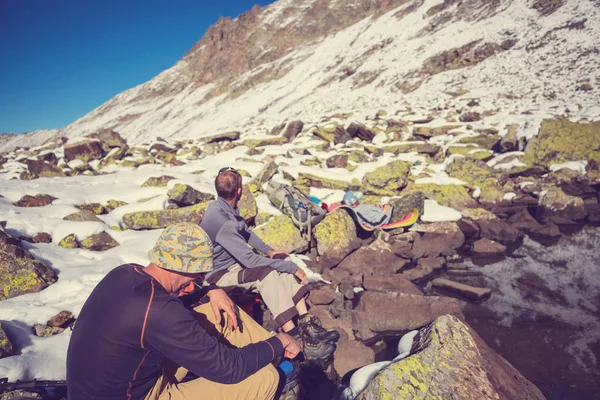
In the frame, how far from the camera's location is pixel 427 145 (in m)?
13.1

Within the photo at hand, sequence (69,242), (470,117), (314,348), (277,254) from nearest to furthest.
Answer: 1. (314,348)
2. (277,254)
3. (69,242)
4. (470,117)

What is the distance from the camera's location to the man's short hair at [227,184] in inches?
152

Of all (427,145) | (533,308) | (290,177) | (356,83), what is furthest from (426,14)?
(533,308)

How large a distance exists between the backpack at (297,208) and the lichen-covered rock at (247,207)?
604 millimetres

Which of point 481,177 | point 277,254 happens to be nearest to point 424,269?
point 277,254

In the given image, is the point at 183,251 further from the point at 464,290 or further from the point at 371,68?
the point at 371,68

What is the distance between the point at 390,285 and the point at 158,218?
4782 millimetres

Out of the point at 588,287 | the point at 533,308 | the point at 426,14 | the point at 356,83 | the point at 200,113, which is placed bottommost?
the point at 588,287

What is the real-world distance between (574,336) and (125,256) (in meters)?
6.93

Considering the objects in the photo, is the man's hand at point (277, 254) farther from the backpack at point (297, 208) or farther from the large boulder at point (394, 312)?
the backpack at point (297, 208)

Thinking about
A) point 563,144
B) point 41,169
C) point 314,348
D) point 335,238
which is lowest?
point 563,144

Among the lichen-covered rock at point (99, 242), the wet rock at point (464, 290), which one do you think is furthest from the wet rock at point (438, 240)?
the lichen-covered rock at point (99, 242)

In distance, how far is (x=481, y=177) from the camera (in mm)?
9898

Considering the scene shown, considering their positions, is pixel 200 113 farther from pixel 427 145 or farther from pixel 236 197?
pixel 236 197
